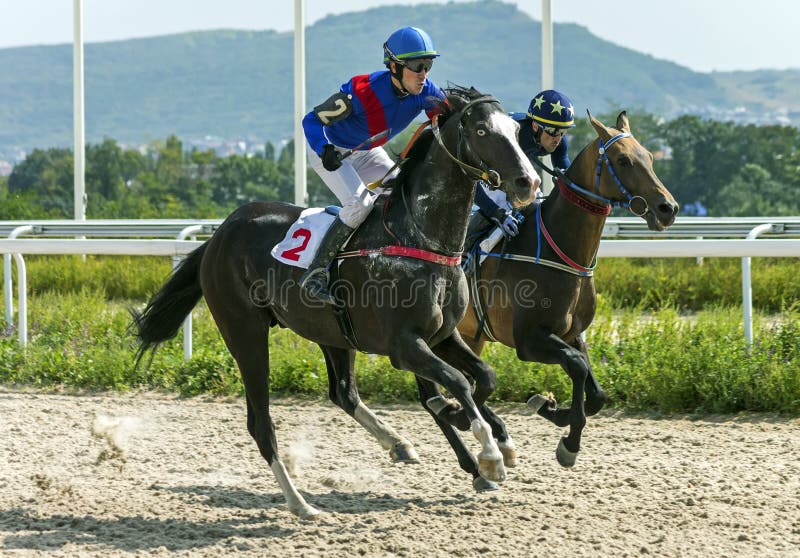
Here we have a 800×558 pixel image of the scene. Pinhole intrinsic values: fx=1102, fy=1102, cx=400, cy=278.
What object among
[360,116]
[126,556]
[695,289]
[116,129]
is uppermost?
[116,129]

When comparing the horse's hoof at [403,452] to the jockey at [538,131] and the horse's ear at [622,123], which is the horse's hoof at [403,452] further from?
the horse's ear at [622,123]

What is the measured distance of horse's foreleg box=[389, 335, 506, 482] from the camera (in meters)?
4.30

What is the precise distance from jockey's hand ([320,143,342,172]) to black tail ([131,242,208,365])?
1.15 meters

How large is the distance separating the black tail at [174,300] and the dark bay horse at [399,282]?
0.41 ft

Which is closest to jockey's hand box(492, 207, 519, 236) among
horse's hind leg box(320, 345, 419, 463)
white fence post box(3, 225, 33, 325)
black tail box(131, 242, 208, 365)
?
horse's hind leg box(320, 345, 419, 463)

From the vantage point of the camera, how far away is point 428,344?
4684 millimetres

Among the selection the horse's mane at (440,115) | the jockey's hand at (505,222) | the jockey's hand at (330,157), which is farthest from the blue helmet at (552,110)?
the jockey's hand at (330,157)

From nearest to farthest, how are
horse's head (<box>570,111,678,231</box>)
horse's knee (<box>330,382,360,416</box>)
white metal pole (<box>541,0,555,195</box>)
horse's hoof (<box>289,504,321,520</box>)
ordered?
horse's hoof (<box>289,504,321,520</box>) < horse's head (<box>570,111,678,231</box>) < horse's knee (<box>330,382,360,416</box>) < white metal pole (<box>541,0,555,195</box>)

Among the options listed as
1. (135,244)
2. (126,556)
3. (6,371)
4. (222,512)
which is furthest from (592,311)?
(6,371)

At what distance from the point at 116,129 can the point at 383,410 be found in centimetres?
19344

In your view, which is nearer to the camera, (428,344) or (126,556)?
(126,556)

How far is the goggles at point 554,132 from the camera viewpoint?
5594 mm

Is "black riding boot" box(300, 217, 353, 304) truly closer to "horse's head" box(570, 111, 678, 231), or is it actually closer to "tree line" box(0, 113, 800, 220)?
"horse's head" box(570, 111, 678, 231)

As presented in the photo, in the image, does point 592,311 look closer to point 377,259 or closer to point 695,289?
point 377,259
